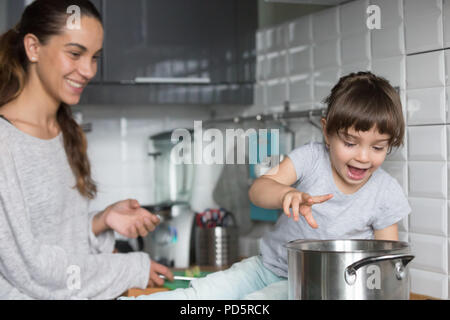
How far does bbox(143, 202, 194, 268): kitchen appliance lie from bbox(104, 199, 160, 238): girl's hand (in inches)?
13.9

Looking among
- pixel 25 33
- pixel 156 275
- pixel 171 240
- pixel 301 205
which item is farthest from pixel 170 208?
pixel 301 205

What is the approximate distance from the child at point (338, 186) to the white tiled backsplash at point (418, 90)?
Answer: 0.13m

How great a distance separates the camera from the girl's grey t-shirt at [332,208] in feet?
2.56

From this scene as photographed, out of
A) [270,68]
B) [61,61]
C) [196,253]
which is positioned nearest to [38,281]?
[61,61]

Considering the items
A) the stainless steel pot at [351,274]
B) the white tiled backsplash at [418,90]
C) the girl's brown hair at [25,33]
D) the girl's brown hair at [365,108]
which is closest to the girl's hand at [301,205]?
the stainless steel pot at [351,274]

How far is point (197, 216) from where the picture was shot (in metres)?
1.41

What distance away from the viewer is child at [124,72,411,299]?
69cm

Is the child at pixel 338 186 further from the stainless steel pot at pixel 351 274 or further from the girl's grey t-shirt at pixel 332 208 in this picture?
the stainless steel pot at pixel 351 274

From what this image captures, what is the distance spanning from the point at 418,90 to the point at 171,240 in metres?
0.73

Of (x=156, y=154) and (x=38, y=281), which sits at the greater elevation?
(x=156, y=154)

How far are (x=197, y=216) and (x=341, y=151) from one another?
0.71 metres

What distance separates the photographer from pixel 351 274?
19.4 inches

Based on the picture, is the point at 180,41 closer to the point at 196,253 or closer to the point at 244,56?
the point at 244,56

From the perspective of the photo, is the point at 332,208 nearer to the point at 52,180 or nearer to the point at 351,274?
the point at 351,274
